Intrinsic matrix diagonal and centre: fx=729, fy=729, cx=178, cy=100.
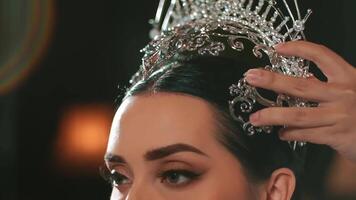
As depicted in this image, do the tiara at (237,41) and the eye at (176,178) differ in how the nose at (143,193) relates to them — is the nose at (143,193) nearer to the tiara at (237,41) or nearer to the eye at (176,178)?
the eye at (176,178)

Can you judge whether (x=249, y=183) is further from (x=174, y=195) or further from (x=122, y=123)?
(x=122, y=123)

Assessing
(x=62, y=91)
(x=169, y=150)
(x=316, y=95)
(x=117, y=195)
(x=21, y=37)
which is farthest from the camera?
(x=21, y=37)

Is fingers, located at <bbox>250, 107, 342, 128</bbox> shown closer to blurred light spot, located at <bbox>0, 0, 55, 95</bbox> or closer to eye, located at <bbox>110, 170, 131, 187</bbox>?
eye, located at <bbox>110, 170, 131, 187</bbox>

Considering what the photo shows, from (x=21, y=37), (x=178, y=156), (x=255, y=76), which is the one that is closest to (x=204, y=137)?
(x=178, y=156)

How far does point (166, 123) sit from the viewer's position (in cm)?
138

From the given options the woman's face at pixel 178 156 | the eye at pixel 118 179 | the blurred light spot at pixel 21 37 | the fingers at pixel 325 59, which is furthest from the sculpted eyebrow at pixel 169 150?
the blurred light spot at pixel 21 37

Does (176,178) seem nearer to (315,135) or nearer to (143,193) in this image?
(143,193)

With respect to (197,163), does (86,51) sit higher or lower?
higher

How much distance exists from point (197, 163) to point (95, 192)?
5.09 feet

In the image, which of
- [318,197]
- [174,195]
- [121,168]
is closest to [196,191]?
[174,195]

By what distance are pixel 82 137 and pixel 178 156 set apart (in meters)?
1.58

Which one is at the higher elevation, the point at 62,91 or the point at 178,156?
the point at 62,91

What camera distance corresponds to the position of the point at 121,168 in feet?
4.73

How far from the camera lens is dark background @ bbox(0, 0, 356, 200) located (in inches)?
108
